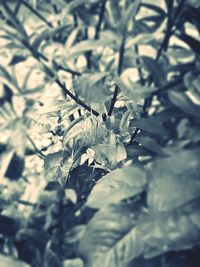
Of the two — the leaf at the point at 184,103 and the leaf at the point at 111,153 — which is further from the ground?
the leaf at the point at 184,103

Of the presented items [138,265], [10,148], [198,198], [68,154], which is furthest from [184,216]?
[68,154]

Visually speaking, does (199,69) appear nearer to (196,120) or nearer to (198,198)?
(196,120)

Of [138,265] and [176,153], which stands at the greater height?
[176,153]

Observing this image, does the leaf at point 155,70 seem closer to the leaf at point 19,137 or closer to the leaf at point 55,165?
the leaf at point 19,137

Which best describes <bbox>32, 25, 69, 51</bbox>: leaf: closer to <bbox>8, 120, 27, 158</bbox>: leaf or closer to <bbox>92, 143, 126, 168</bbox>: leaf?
<bbox>8, 120, 27, 158</bbox>: leaf

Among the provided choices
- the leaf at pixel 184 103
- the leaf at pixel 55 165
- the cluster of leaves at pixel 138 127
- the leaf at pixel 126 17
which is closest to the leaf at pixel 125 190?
the cluster of leaves at pixel 138 127
